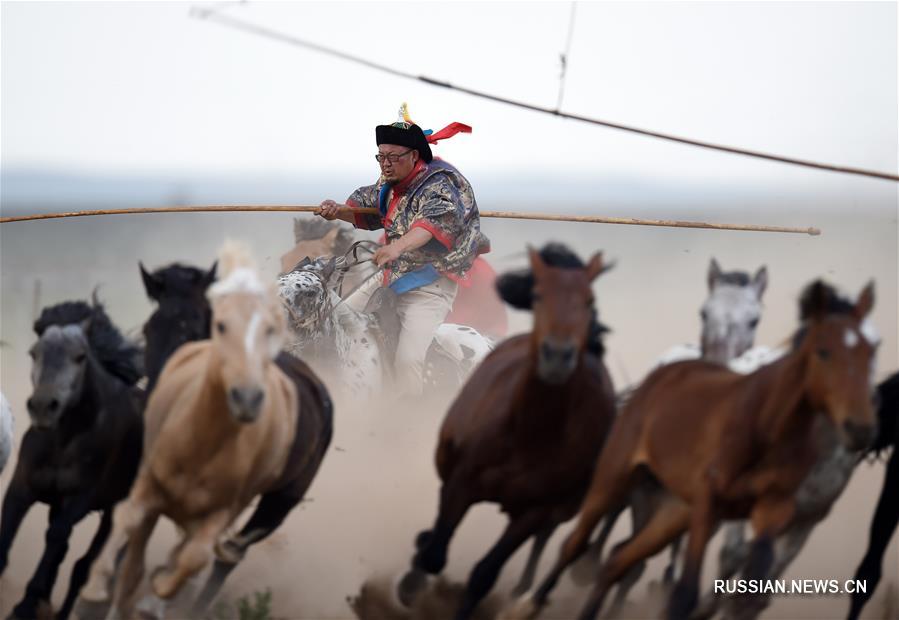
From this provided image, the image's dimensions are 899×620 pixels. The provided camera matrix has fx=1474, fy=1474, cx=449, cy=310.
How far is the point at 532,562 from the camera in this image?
6312 millimetres

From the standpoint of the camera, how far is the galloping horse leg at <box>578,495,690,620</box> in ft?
17.9

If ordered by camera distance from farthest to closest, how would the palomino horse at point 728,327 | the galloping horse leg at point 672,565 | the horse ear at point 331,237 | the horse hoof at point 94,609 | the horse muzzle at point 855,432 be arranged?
the horse ear at point 331,237 → the horse hoof at point 94,609 → the galloping horse leg at point 672,565 → the palomino horse at point 728,327 → the horse muzzle at point 855,432

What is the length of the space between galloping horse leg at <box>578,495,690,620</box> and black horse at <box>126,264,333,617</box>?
4.59ft

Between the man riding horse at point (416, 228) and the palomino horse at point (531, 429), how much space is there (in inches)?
58.3

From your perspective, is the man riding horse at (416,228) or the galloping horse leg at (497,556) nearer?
the galloping horse leg at (497,556)

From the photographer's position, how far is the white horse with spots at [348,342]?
8.05m

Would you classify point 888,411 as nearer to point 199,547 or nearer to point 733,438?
point 733,438

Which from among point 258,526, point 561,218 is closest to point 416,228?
point 561,218

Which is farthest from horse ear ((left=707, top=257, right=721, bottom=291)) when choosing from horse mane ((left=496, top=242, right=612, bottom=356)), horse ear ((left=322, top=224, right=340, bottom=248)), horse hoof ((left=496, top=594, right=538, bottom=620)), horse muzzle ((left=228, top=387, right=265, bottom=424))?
horse ear ((left=322, top=224, right=340, bottom=248))

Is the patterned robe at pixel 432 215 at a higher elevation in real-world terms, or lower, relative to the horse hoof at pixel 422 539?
higher

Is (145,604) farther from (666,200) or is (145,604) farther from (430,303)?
(666,200)

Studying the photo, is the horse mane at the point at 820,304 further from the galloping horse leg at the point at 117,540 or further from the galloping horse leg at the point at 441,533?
the galloping horse leg at the point at 117,540

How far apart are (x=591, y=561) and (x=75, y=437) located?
2203 mm

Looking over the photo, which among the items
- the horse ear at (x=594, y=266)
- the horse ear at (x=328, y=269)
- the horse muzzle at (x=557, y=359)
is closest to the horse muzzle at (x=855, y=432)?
the horse muzzle at (x=557, y=359)
